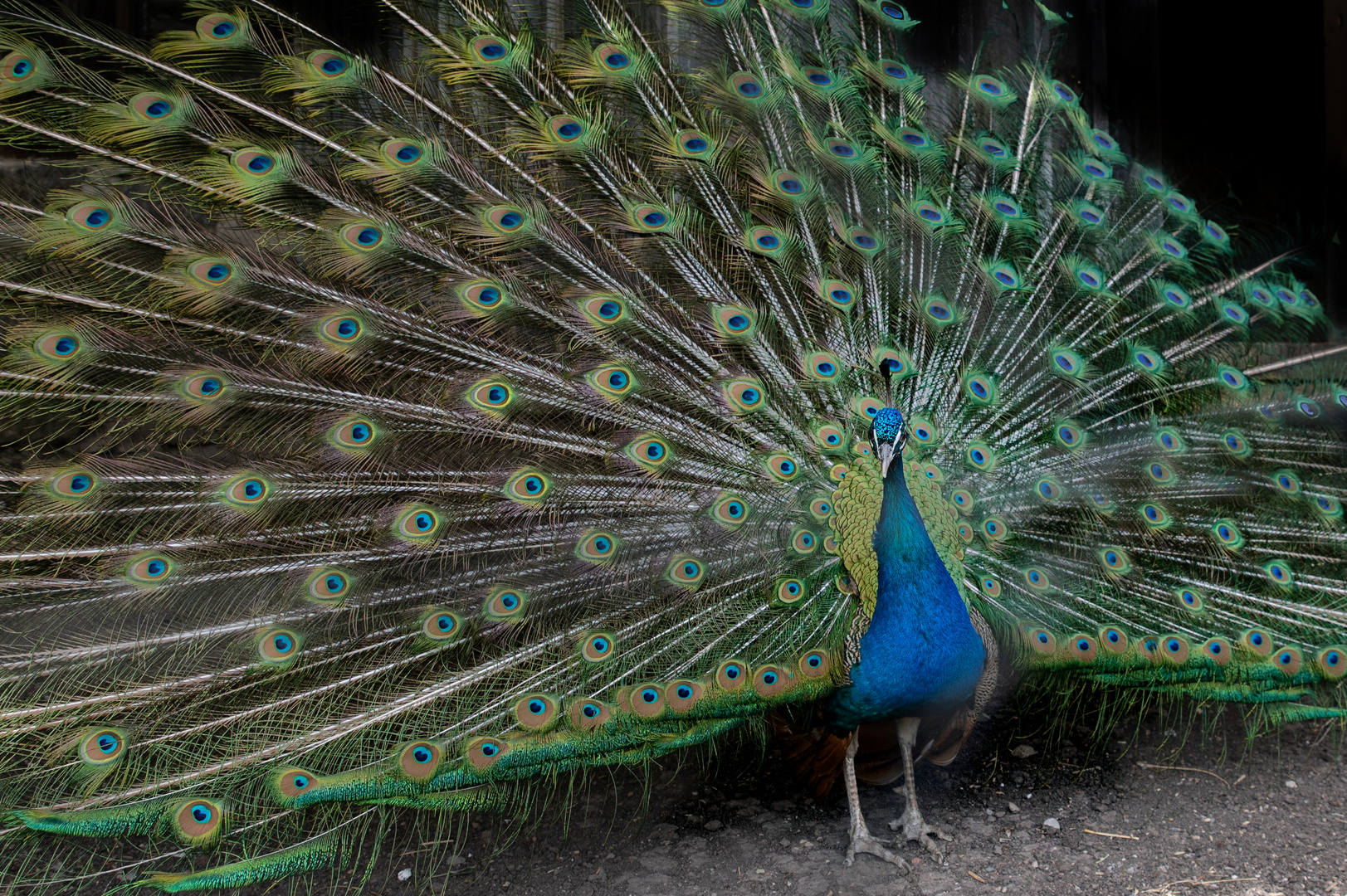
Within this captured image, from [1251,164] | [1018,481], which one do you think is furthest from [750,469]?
[1251,164]

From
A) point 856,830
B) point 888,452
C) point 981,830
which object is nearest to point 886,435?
point 888,452

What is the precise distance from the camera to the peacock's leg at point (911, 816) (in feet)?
7.73

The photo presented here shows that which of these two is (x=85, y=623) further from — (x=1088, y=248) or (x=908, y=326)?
(x=1088, y=248)

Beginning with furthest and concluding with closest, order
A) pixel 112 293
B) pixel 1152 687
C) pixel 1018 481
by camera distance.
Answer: pixel 1018 481 → pixel 1152 687 → pixel 112 293

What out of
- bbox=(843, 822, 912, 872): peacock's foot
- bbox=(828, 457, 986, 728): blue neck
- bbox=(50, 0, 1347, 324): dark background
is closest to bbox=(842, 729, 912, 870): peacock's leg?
bbox=(843, 822, 912, 872): peacock's foot

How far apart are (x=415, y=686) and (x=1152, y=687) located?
1725 mm

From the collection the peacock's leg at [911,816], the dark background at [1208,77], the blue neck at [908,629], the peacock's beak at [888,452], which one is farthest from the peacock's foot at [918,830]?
the dark background at [1208,77]

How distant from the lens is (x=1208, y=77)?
18.6 ft

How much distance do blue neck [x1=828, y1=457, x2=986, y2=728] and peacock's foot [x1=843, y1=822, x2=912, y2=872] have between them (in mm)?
390

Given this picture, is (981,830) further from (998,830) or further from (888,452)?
(888,452)

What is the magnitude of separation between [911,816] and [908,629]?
2.06 feet

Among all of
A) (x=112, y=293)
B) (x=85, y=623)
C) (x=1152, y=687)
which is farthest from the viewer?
(x=1152, y=687)

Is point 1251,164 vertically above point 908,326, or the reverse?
point 1251,164

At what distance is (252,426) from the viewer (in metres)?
2.23
